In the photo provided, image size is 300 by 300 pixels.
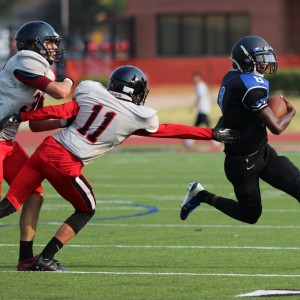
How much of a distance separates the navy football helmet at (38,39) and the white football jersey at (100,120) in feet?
1.74

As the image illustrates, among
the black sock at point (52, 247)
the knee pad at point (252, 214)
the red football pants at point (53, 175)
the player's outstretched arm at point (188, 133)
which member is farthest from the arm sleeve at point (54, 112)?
the knee pad at point (252, 214)

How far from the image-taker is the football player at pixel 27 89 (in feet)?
28.0

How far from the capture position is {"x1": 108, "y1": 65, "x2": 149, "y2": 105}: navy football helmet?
834 cm

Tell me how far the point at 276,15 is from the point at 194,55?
12.2 ft

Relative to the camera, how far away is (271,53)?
28.9 feet

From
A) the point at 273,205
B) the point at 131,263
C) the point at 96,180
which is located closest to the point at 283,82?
the point at 96,180

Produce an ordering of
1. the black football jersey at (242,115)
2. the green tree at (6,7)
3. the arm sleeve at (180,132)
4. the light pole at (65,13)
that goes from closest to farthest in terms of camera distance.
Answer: the arm sleeve at (180,132) → the black football jersey at (242,115) → the green tree at (6,7) → the light pole at (65,13)

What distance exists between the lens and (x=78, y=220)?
855 centimetres

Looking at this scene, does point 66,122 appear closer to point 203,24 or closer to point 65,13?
point 203,24

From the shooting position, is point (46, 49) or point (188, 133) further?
point (46, 49)

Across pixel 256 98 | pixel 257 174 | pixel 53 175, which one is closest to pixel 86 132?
pixel 53 175

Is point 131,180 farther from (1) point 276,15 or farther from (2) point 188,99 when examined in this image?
(1) point 276,15

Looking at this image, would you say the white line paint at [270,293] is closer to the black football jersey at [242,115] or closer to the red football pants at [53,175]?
the black football jersey at [242,115]

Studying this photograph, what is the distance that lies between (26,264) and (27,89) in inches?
55.2
